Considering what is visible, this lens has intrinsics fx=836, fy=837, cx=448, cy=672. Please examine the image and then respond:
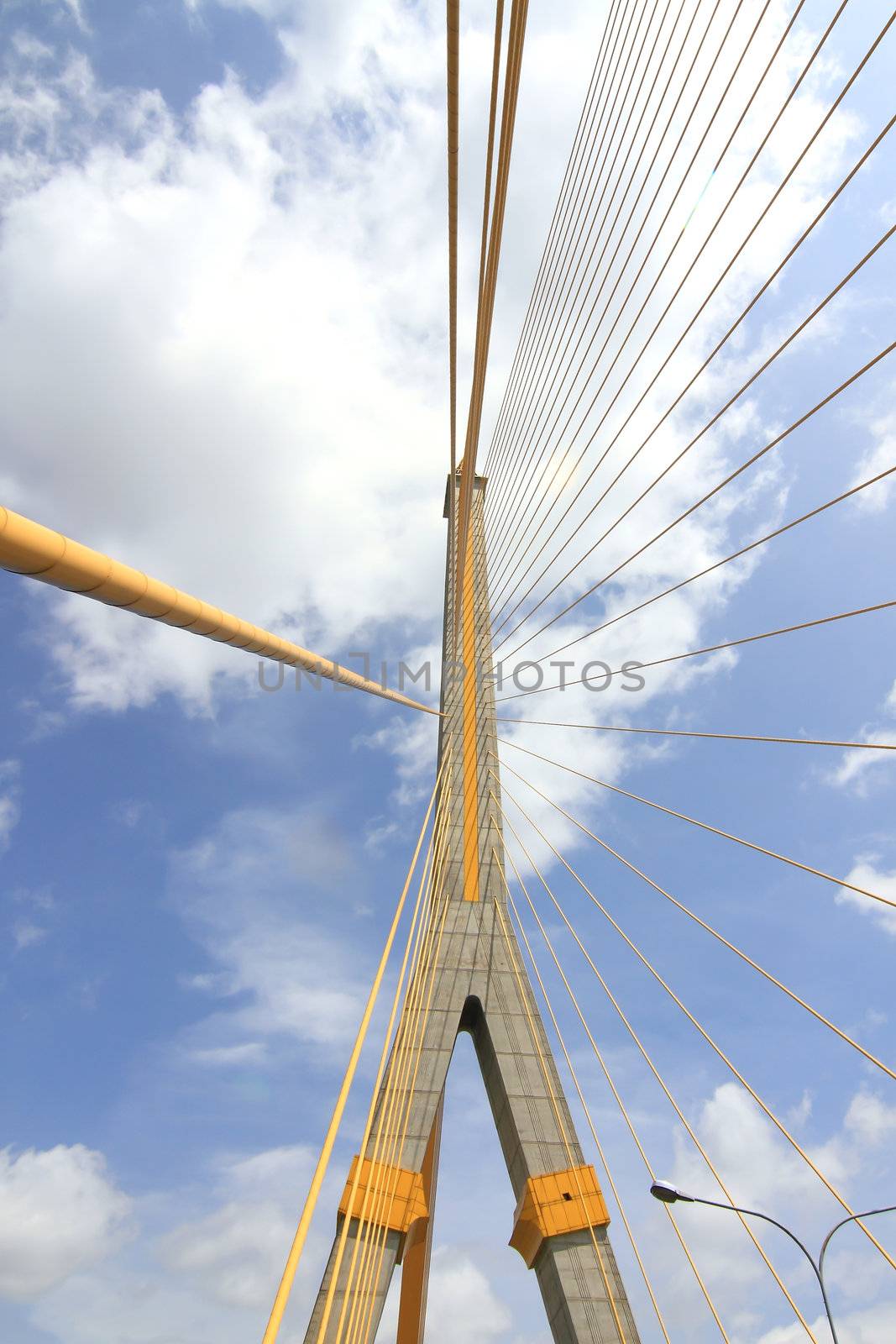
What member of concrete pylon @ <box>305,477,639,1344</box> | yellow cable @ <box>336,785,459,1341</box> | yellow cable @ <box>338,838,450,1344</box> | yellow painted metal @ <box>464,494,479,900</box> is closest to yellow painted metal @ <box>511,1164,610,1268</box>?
concrete pylon @ <box>305,477,639,1344</box>

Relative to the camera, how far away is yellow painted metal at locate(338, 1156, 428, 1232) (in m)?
7.03

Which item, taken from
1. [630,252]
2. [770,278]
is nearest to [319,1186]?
[770,278]

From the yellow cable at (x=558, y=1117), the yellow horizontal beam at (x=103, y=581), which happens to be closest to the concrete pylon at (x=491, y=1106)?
the yellow cable at (x=558, y=1117)

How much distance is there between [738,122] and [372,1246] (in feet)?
27.2

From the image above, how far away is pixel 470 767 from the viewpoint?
9.53m

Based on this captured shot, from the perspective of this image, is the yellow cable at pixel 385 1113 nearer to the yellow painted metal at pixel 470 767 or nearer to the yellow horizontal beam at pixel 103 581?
the yellow painted metal at pixel 470 767

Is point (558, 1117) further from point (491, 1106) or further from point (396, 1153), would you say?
point (396, 1153)

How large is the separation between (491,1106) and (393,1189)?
→ 1475mm

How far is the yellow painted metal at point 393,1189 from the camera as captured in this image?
703 centimetres

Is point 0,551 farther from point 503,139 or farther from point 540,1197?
point 540,1197

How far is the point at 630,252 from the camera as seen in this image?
6301 mm

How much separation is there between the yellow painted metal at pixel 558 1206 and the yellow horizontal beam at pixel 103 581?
6.14 metres

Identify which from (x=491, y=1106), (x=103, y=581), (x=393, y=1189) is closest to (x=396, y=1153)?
(x=393, y=1189)

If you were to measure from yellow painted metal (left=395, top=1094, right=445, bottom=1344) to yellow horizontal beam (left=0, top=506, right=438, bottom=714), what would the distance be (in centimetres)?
687
